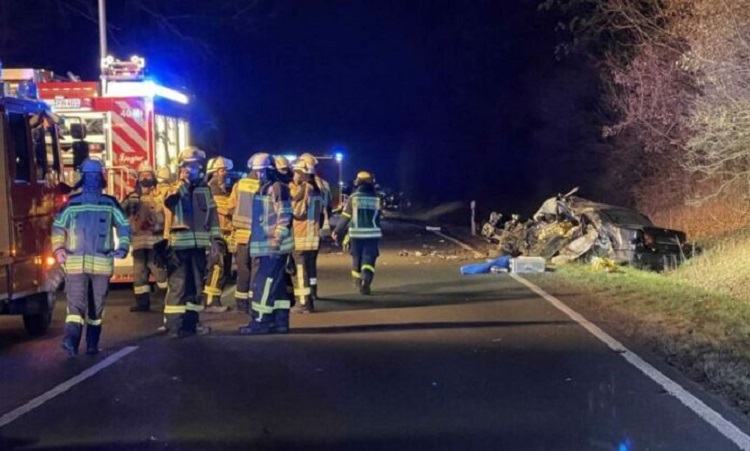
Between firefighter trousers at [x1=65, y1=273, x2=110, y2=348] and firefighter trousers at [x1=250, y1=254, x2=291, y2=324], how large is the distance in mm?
1754

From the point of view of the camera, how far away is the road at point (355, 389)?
7133 mm

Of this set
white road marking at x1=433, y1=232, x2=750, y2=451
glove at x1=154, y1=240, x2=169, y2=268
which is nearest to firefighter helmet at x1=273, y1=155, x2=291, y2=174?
glove at x1=154, y1=240, x2=169, y2=268

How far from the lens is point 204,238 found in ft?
38.0

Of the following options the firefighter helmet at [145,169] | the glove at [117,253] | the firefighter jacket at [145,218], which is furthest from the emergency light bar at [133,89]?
the glove at [117,253]

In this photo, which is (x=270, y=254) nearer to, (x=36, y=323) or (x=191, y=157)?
(x=191, y=157)

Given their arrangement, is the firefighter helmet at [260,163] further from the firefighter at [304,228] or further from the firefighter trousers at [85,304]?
the firefighter trousers at [85,304]

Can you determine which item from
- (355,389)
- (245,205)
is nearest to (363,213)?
(245,205)

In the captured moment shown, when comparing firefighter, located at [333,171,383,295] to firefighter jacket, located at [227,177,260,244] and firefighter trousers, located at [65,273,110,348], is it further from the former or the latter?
firefighter trousers, located at [65,273,110,348]

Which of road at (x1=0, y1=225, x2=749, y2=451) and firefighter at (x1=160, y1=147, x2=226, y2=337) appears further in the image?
firefighter at (x1=160, y1=147, x2=226, y2=337)

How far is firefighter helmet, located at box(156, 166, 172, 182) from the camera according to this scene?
49.0 ft

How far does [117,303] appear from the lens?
48.1 ft

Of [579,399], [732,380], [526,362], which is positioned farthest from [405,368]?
[732,380]

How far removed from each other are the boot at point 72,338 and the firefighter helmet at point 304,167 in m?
4.16

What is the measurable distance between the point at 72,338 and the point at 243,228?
111 inches
